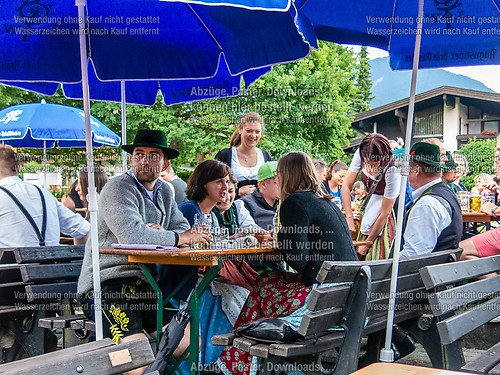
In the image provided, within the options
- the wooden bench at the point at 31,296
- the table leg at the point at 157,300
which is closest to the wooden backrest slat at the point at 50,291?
the wooden bench at the point at 31,296

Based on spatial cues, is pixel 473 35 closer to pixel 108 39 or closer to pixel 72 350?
pixel 108 39

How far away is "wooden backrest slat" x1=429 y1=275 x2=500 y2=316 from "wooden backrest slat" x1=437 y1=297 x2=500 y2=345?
0.15 ft

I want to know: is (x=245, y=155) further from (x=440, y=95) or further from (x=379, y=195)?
(x=440, y=95)

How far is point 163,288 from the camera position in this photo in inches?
183

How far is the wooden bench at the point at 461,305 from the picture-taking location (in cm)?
272

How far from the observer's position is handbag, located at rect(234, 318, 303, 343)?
3.55 m

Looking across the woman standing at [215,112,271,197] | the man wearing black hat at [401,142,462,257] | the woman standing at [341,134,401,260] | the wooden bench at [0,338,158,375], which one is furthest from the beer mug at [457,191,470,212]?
the wooden bench at [0,338,158,375]

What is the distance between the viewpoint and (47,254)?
484cm

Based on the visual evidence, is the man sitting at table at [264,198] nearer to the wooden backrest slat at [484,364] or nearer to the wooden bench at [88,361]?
the wooden backrest slat at [484,364]

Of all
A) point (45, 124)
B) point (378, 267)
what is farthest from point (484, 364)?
point (45, 124)

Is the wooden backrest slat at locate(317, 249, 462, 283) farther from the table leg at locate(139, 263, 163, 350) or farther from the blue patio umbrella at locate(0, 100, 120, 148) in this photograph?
the blue patio umbrella at locate(0, 100, 120, 148)

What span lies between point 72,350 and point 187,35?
4184mm

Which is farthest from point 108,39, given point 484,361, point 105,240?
point 484,361

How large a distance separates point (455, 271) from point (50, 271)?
2.71 meters
